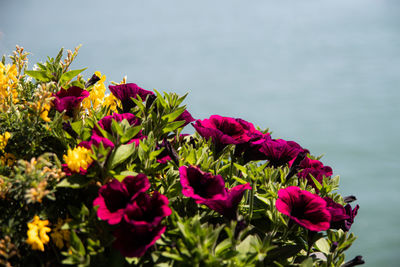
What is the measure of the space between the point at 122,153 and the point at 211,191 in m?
0.30

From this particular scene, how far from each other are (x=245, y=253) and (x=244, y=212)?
0.87 ft

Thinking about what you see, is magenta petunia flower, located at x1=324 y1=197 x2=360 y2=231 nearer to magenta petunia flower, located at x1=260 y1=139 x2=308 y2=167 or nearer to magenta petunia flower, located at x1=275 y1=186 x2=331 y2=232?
magenta petunia flower, located at x1=275 y1=186 x2=331 y2=232

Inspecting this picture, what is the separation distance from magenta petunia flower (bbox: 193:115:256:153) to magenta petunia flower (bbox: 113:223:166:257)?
46 centimetres

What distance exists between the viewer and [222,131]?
55.6 inches

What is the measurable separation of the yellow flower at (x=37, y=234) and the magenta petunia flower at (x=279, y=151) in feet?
2.77

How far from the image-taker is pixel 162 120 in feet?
4.63

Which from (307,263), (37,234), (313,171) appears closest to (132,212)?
(37,234)

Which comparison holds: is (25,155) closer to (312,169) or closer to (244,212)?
(244,212)

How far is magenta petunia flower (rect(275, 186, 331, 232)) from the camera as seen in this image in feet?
3.70

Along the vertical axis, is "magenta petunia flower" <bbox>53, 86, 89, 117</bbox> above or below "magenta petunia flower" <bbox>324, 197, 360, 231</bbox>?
above

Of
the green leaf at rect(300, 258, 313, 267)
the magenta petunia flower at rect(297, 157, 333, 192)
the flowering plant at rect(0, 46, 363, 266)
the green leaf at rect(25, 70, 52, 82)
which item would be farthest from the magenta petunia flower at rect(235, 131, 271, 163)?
the green leaf at rect(25, 70, 52, 82)

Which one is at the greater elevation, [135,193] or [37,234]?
[135,193]

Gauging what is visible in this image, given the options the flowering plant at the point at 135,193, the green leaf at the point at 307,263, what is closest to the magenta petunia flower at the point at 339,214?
the flowering plant at the point at 135,193

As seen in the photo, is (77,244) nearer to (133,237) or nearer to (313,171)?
(133,237)
